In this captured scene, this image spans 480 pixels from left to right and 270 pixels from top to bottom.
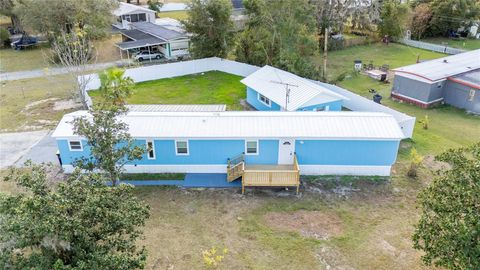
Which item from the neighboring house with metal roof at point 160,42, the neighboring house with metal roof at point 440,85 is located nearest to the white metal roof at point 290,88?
the neighboring house with metal roof at point 440,85

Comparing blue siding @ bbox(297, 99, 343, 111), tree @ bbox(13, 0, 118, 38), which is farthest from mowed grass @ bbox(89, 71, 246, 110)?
tree @ bbox(13, 0, 118, 38)

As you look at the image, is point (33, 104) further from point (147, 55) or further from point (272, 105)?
point (272, 105)

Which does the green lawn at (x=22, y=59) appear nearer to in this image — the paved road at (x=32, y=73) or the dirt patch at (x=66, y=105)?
the paved road at (x=32, y=73)

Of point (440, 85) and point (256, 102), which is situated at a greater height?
point (440, 85)

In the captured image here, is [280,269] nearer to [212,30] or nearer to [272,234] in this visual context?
[272,234]

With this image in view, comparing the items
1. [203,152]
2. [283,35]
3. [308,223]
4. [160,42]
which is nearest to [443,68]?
[283,35]

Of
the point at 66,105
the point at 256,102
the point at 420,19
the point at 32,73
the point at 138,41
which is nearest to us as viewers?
the point at 256,102

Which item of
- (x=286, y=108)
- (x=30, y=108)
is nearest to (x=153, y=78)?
(x=30, y=108)
